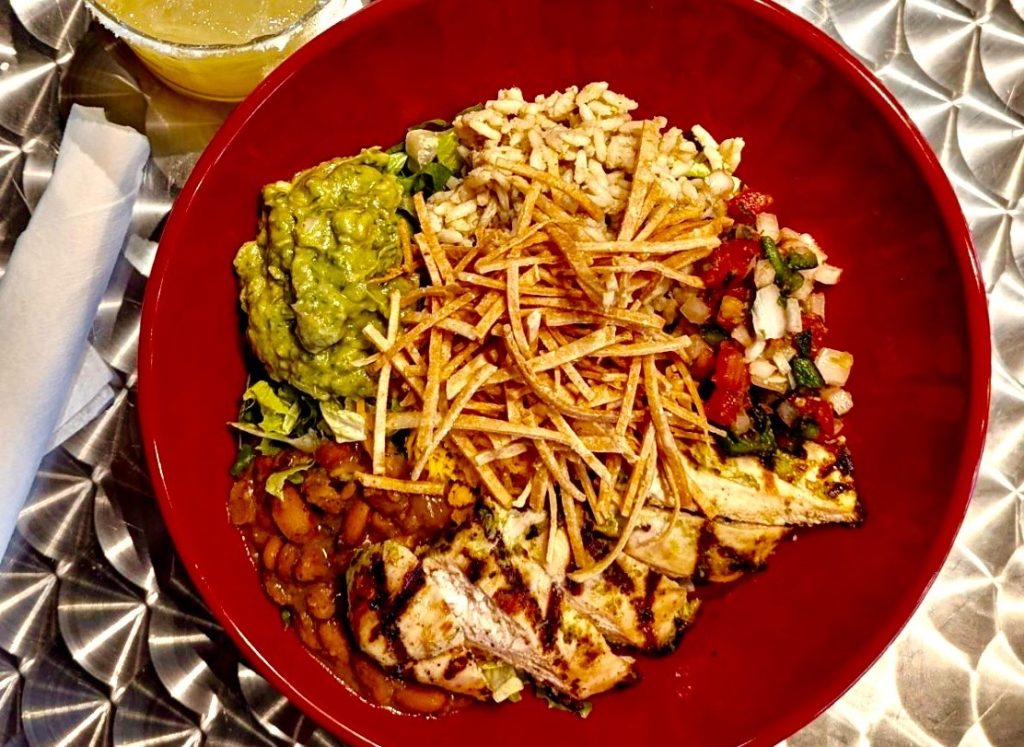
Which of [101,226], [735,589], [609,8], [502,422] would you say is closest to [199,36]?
[101,226]

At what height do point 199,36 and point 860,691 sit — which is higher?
point 199,36

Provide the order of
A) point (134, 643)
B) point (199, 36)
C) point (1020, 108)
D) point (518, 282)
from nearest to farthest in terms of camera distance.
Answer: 1. point (518, 282)
2. point (199, 36)
3. point (134, 643)
4. point (1020, 108)

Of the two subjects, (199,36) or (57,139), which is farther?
(57,139)

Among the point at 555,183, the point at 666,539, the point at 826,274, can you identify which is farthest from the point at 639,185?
the point at 666,539

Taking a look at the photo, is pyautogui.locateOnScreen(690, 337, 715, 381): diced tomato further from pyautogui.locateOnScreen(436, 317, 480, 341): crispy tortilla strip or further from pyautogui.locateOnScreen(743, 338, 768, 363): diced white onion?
pyautogui.locateOnScreen(436, 317, 480, 341): crispy tortilla strip

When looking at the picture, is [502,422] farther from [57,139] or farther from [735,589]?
[57,139]

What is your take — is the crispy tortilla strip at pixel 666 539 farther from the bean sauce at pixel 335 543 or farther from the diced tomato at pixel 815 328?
the diced tomato at pixel 815 328

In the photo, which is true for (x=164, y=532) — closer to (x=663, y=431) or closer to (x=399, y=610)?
(x=399, y=610)
